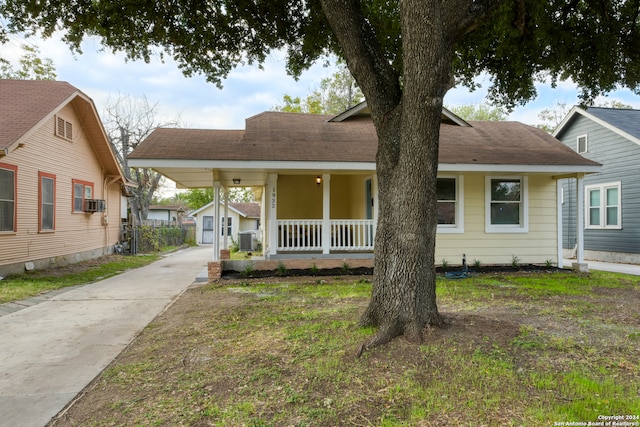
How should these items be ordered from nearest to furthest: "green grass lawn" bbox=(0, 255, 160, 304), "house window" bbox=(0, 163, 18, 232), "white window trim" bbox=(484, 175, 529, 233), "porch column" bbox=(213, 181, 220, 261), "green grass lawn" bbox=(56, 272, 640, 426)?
1. "green grass lawn" bbox=(56, 272, 640, 426)
2. "green grass lawn" bbox=(0, 255, 160, 304)
3. "porch column" bbox=(213, 181, 220, 261)
4. "house window" bbox=(0, 163, 18, 232)
5. "white window trim" bbox=(484, 175, 529, 233)

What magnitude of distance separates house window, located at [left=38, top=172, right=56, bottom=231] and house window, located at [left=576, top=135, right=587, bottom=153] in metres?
18.3

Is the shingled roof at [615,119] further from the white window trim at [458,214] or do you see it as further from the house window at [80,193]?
the house window at [80,193]

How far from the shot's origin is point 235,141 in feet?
32.1

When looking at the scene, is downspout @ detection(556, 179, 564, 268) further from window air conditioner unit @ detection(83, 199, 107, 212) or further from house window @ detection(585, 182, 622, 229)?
window air conditioner unit @ detection(83, 199, 107, 212)

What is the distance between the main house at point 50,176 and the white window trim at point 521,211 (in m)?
11.2

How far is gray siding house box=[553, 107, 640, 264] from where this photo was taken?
12.6 meters

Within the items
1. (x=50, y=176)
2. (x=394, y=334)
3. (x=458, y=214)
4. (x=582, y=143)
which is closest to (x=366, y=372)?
(x=394, y=334)

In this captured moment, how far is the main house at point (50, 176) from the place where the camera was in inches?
379

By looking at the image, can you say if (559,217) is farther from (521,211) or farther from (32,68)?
(32,68)

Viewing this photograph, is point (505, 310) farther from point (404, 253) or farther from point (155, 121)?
point (155, 121)

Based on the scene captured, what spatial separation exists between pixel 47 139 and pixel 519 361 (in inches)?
509

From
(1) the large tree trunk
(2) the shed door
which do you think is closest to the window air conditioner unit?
(1) the large tree trunk

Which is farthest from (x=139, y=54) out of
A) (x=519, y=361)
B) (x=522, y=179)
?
(x=522, y=179)

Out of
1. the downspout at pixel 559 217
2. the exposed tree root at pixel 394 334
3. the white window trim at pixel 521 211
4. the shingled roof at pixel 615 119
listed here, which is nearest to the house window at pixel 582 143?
the shingled roof at pixel 615 119
